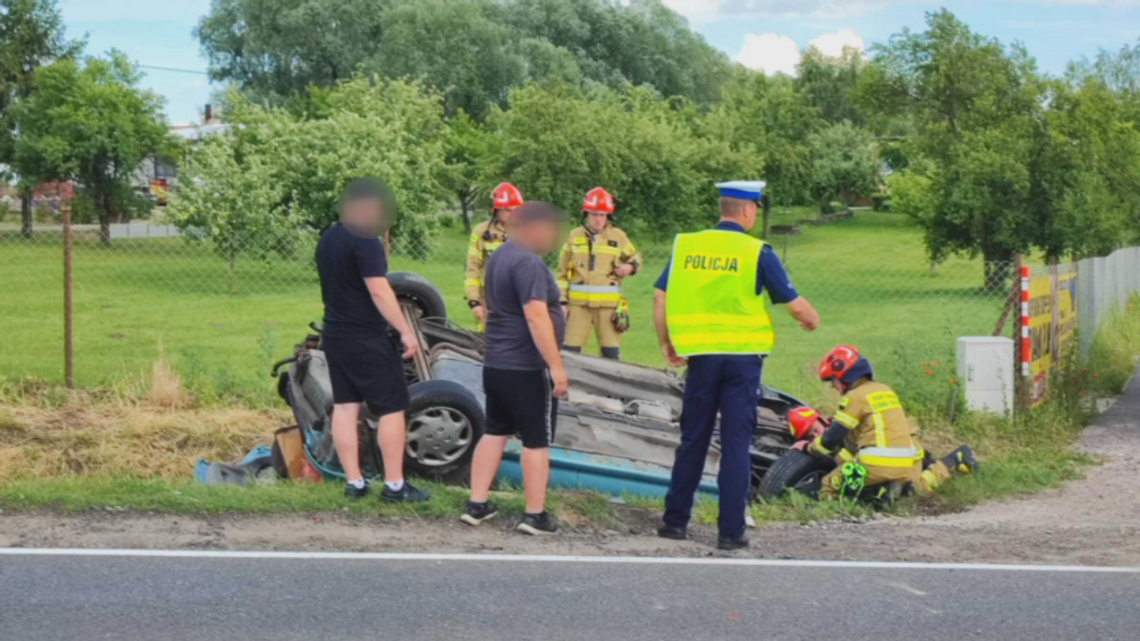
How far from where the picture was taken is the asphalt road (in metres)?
5.04

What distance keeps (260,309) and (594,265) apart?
11.2 meters

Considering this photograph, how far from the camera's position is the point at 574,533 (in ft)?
22.2

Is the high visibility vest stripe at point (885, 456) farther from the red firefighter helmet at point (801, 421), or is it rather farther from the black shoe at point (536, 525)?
the black shoe at point (536, 525)

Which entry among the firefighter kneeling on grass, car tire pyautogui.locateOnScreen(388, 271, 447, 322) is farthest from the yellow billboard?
car tire pyautogui.locateOnScreen(388, 271, 447, 322)

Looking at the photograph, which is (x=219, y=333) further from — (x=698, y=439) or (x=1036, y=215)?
(x=1036, y=215)

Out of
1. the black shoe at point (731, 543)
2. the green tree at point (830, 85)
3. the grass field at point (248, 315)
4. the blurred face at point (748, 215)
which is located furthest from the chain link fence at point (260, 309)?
the green tree at point (830, 85)

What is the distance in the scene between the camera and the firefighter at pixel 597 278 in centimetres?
1142

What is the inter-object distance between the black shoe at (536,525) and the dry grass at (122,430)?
143 inches

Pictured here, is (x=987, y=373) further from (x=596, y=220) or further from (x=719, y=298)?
(x=719, y=298)

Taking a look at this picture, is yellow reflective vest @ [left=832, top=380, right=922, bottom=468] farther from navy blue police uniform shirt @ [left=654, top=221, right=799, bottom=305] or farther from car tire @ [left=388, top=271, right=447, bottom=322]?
car tire @ [left=388, top=271, right=447, bottom=322]

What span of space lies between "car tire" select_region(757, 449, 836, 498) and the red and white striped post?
3.54 metres

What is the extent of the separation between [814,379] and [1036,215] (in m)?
16.8

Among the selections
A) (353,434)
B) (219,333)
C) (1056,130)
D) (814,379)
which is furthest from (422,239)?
(353,434)

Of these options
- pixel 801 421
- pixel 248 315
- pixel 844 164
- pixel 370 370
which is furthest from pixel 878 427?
pixel 844 164
